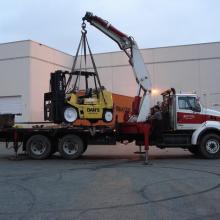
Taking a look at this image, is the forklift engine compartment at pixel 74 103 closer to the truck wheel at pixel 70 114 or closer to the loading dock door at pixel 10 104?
the truck wheel at pixel 70 114

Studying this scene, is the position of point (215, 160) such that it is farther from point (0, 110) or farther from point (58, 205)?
point (0, 110)

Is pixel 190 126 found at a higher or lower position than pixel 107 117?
lower

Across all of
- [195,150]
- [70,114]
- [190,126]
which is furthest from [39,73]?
[190,126]

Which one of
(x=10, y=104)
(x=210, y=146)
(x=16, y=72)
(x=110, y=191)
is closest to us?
(x=110, y=191)

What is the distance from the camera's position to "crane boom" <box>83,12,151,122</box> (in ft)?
65.4

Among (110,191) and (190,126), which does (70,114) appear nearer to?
(190,126)

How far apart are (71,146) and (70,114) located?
1.27 metres

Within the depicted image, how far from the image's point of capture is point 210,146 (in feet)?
62.4

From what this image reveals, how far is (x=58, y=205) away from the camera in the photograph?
362 inches

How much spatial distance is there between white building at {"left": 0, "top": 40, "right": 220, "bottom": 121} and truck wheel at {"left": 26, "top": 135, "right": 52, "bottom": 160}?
21.4 meters

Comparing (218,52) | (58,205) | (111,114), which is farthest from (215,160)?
(218,52)

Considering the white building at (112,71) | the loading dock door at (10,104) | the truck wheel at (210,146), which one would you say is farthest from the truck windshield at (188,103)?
the loading dock door at (10,104)

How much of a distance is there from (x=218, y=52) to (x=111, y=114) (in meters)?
26.2

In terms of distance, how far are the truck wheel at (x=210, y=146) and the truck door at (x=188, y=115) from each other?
0.68 m
